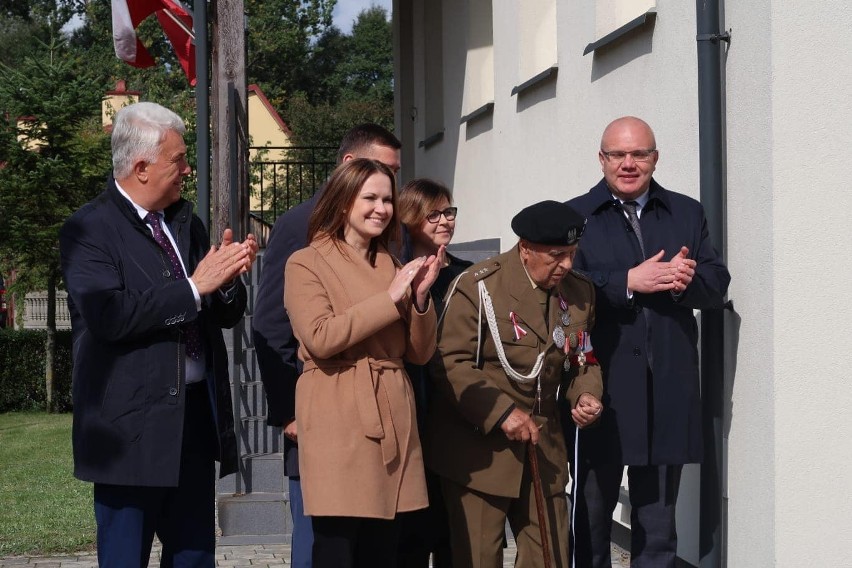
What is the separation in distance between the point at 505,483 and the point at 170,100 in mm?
26689

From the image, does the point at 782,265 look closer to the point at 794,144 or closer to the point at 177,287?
the point at 794,144

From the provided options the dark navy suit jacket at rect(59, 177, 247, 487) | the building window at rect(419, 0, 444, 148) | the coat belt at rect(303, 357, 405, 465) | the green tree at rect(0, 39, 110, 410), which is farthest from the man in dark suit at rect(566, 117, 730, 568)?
the green tree at rect(0, 39, 110, 410)

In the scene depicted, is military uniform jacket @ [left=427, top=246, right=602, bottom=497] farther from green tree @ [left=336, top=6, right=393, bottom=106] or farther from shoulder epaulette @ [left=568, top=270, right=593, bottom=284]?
green tree @ [left=336, top=6, right=393, bottom=106]

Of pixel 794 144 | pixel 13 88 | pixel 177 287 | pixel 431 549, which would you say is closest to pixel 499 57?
pixel 794 144

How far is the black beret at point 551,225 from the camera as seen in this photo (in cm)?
438

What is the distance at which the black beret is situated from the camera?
4.38 m

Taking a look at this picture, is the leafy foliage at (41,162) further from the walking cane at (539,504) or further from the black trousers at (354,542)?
the black trousers at (354,542)

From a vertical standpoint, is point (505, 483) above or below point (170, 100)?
below

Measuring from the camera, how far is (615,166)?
4.87 metres

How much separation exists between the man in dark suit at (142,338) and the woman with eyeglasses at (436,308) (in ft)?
2.83

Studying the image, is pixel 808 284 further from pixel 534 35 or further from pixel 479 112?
pixel 479 112

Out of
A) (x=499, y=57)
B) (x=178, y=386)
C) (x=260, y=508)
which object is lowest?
(x=260, y=508)

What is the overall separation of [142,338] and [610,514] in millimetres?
2102

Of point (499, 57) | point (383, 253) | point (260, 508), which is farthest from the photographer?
point (499, 57)
